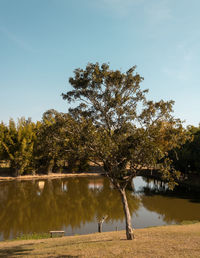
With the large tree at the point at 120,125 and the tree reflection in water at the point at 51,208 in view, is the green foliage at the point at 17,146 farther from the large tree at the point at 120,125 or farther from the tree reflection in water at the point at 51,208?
A: the large tree at the point at 120,125

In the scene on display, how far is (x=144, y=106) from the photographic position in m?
15.2

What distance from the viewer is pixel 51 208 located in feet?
107

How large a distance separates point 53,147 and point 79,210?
773 inches

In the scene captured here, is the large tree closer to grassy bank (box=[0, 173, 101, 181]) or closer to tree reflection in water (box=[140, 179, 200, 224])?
tree reflection in water (box=[140, 179, 200, 224])

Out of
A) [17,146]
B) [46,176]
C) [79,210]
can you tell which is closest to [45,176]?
[46,176]

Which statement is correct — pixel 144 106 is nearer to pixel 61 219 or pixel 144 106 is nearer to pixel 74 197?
pixel 61 219

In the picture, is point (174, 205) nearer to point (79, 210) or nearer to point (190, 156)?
point (79, 210)

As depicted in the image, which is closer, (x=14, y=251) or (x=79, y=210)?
(x=14, y=251)

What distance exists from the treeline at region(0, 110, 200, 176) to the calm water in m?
6.66

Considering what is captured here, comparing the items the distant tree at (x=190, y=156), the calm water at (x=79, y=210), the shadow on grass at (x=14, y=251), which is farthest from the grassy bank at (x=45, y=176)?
the shadow on grass at (x=14, y=251)

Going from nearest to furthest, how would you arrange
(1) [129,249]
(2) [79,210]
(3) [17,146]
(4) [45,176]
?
1. (1) [129,249]
2. (2) [79,210]
3. (3) [17,146]
4. (4) [45,176]

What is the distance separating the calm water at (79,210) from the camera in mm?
24297

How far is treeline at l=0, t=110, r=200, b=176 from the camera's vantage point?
1430 cm

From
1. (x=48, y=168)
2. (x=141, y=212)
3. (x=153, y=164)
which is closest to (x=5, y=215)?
(x=141, y=212)
